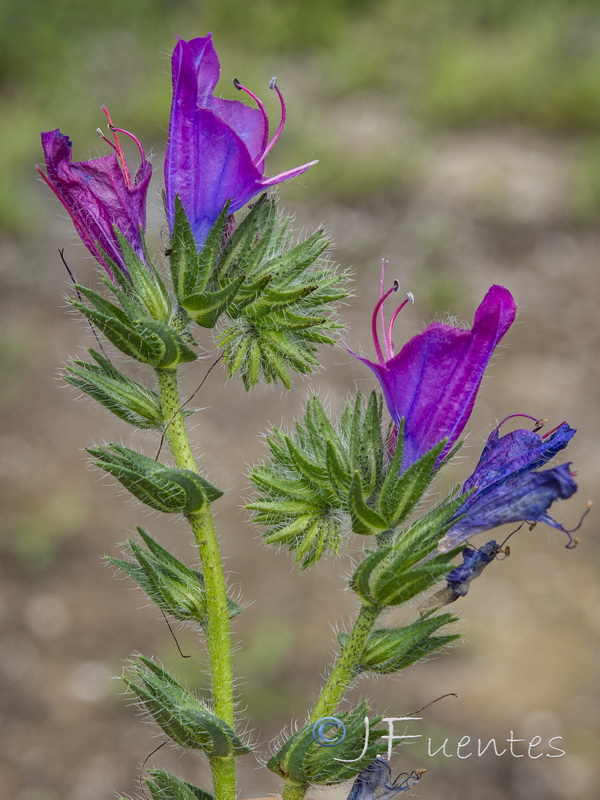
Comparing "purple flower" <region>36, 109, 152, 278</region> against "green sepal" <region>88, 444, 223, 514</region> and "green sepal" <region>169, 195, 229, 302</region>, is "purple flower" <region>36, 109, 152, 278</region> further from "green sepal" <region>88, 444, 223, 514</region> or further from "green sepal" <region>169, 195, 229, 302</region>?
"green sepal" <region>88, 444, 223, 514</region>

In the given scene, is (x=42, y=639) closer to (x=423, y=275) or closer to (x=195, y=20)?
(x=423, y=275)

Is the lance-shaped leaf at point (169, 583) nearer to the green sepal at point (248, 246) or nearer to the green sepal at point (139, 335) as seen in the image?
the green sepal at point (139, 335)

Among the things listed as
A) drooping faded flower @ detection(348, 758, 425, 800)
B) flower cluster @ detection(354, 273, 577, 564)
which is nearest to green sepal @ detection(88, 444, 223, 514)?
flower cluster @ detection(354, 273, 577, 564)

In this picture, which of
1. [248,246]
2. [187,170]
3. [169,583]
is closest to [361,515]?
[169,583]

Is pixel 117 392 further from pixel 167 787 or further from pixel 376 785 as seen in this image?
pixel 376 785

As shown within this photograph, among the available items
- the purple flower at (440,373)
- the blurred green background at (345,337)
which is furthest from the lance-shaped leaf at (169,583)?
the blurred green background at (345,337)

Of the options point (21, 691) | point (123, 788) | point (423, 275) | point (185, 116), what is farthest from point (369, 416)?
point (423, 275)

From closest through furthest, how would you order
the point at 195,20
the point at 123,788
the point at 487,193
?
1. the point at 123,788
2. the point at 487,193
3. the point at 195,20
